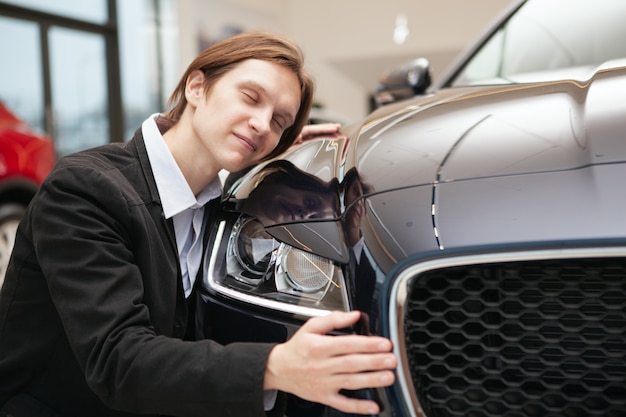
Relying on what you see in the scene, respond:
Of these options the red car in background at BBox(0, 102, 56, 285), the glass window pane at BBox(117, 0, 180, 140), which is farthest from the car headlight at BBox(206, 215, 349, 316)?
the glass window pane at BBox(117, 0, 180, 140)

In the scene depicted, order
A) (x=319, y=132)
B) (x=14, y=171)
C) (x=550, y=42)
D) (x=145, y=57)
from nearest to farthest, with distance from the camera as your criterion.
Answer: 1. (x=319, y=132)
2. (x=550, y=42)
3. (x=14, y=171)
4. (x=145, y=57)

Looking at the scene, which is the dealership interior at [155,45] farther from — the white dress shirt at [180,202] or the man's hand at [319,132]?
the white dress shirt at [180,202]

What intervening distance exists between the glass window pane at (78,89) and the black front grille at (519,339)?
22.7 feet

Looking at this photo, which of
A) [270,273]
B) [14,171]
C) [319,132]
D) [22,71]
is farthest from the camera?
[22,71]

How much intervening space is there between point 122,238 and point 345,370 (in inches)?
18.5

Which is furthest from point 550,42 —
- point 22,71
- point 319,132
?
point 22,71

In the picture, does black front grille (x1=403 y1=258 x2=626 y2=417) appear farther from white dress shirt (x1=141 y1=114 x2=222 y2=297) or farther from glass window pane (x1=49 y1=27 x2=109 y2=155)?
glass window pane (x1=49 y1=27 x2=109 y2=155)

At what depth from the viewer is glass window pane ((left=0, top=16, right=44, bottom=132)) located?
666cm

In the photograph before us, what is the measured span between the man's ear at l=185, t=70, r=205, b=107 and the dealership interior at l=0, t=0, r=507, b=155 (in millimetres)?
2926

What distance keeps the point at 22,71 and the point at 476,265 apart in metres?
6.92

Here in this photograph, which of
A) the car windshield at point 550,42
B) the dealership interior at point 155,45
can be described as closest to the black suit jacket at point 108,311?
the car windshield at point 550,42

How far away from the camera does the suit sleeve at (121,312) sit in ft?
3.09

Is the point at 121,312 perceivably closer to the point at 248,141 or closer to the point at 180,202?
the point at 180,202

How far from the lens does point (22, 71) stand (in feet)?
22.5
